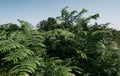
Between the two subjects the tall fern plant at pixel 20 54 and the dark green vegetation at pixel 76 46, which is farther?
the dark green vegetation at pixel 76 46

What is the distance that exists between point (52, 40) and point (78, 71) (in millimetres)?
857

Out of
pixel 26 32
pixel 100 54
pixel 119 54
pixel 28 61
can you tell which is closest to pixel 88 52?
pixel 100 54

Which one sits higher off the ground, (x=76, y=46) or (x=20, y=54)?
(x=76, y=46)

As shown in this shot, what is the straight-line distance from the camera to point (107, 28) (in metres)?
5.79

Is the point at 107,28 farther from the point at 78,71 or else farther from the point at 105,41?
the point at 78,71

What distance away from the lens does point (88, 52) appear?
5395 millimetres

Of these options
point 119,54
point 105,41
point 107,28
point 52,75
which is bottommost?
point 52,75

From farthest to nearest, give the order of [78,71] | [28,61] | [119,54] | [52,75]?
1. [119,54]
2. [78,71]
3. [52,75]
4. [28,61]

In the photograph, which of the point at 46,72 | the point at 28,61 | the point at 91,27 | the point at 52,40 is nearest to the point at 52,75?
the point at 46,72

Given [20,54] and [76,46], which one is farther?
[76,46]

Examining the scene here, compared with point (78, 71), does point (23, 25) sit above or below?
above

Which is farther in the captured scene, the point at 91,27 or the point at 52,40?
the point at 91,27

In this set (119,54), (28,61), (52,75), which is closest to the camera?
(28,61)

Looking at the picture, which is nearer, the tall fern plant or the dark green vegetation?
the tall fern plant
